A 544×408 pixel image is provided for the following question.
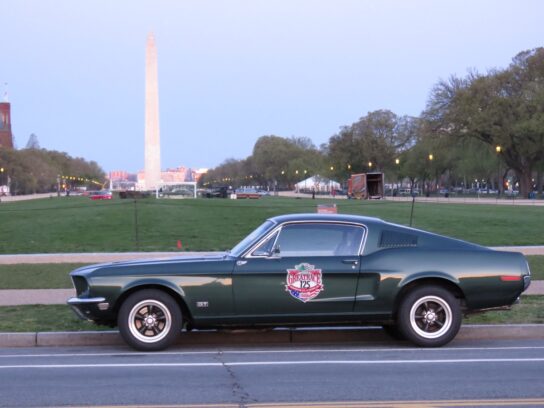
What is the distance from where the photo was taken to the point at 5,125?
164375 mm

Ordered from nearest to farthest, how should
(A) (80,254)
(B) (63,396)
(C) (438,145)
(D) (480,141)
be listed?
(B) (63,396), (A) (80,254), (C) (438,145), (D) (480,141)

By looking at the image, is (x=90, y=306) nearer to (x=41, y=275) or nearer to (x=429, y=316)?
(x=429, y=316)

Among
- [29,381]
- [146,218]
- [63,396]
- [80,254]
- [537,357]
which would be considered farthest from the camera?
[146,218]

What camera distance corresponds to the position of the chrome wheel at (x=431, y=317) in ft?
31.9

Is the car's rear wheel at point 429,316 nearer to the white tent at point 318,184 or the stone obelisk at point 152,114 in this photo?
the stone obelisk at point 152,114

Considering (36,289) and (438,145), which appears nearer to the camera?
(36,289)

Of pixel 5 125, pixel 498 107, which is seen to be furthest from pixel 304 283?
pixel 5 125

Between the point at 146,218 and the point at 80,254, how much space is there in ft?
58.7

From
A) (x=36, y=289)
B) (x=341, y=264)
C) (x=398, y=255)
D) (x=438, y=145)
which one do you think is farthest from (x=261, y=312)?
(x=438, y=145)

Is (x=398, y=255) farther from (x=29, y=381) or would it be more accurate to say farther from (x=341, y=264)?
(x=29, y=381)

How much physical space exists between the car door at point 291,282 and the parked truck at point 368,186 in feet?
239

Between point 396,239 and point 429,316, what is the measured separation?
39.5 inches

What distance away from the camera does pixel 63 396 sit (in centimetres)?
743

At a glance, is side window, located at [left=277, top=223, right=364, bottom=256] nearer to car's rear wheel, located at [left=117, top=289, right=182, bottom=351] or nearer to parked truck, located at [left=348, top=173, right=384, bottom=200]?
car's rear wheel, located at [left=117, top=289, right=182, bottom=351]
